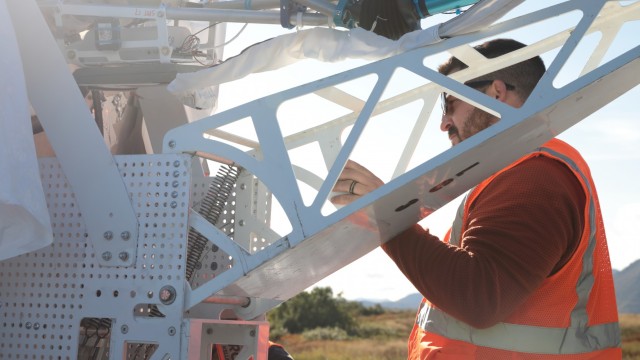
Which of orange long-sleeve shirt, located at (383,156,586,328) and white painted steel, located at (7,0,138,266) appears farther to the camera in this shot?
white painted steel, located at (7,0,138,266)

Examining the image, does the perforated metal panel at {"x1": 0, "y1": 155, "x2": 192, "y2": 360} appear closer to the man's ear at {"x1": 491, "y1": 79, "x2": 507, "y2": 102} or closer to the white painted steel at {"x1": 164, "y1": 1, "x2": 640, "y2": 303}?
the white painted steel at {"x1": 164, "y1": 1, "x2": 640, "y2": 303}

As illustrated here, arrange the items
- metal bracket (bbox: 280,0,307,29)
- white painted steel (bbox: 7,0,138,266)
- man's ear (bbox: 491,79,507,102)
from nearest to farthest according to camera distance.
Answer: man's ear (bbox: 491,79,507,102)
white painted steel (bbox: 7,0,138,266)
metal bracket (bbox: 280,0,307,29)

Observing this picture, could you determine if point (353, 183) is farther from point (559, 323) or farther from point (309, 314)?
point (309, 314)

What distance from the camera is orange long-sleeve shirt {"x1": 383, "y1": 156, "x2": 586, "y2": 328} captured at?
3105 mm

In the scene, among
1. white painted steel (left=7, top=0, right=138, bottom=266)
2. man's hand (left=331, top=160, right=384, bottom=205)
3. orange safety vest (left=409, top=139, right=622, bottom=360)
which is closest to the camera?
orange safety vest (left=409, top=139, right=622, bottom=360)

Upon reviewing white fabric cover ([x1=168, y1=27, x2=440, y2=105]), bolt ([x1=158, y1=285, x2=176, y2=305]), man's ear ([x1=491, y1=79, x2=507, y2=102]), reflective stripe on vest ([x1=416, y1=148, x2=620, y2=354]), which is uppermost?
white fabric cover ([x1=168, y1=27, x2=440, y2=105])

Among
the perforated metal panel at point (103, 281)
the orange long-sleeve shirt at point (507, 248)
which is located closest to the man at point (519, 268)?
the orange long-sleeve shirt at point (507, 248)

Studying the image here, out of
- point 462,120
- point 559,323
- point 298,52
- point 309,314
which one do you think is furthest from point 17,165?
point 309,314

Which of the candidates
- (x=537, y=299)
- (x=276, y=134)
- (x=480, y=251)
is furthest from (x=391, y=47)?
(x=537, y=299)

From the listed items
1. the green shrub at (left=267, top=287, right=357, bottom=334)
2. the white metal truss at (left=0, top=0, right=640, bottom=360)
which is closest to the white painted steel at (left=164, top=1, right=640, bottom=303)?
the white metal truss at (left=0, top=0, right=640, bottom=360)

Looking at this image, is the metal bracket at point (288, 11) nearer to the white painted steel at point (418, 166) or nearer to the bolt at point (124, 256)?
the white painted steel at point (418, 166)

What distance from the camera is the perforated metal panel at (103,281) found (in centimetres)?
364

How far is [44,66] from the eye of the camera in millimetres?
3885

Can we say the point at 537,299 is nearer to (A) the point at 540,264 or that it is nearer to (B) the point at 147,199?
(A) the point at 540,264
